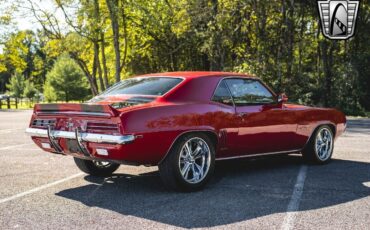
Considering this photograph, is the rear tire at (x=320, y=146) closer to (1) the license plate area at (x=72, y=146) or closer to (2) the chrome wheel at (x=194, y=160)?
(2) the chrome wheel at (x=194, y=160)

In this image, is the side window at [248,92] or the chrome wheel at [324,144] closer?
the side window at [248,92]

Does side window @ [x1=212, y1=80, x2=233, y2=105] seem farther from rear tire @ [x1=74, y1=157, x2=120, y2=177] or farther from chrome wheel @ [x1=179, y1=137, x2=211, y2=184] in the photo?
rear tire @ [x1=74, y1=157, x2=120, y2=177]

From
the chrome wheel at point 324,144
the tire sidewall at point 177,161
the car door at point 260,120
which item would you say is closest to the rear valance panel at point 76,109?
the tire sidewall at point 177,161

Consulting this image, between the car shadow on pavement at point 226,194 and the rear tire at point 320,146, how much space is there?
32 centimetres

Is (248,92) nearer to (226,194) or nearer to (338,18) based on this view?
(226,194)

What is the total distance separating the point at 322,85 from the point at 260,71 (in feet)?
13.2

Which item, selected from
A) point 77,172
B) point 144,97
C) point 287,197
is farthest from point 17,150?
point 287,197

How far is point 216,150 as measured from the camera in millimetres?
6191

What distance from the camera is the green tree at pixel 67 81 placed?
63.3m

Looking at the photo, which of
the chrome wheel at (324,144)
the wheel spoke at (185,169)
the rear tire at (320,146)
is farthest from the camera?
the chrome wheel at (324,144)

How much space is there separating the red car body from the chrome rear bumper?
0.03 m

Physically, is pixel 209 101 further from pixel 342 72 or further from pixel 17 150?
pixel 342 72

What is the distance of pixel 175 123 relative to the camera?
18.2ft

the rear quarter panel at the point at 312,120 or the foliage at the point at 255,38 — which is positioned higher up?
the foliage at the point at 255,38
